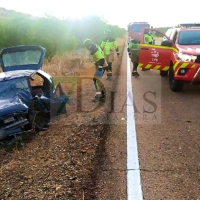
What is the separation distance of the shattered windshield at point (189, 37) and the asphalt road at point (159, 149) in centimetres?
179

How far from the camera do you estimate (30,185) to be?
375cm

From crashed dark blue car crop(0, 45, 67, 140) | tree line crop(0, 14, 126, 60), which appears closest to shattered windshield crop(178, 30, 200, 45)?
crashed dark blue car crop(0, 45, 67, 140)

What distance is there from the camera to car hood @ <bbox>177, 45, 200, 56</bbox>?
8.29 metres

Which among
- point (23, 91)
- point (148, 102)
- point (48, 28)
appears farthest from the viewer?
point (48, 28)

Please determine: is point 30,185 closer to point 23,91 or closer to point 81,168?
point 81,168

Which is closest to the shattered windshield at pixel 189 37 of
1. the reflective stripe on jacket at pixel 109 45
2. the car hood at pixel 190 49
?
the car hood at pixel 190 49

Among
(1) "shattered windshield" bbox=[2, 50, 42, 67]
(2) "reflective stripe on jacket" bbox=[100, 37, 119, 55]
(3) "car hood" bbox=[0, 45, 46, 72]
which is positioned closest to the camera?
(3) "car hood" bbox=[0, 45, 46, 72]

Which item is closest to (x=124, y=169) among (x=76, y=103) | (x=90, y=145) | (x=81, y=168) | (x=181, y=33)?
(x=81, y=168)

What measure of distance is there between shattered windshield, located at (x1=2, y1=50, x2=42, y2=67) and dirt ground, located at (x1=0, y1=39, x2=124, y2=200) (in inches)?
63.6

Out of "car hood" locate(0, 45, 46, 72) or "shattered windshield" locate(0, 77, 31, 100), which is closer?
"shattered windshield" locate(0, 77, 31, 100)

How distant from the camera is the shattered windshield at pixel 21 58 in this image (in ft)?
24.2

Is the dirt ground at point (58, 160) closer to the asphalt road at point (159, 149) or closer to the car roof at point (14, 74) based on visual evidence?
the asphalt road at point (159, 149)

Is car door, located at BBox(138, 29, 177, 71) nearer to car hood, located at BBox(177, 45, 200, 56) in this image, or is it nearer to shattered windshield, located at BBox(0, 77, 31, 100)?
car hood, located at BBox(177, 45, 200, 56)

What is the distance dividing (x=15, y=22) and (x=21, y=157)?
1837cm
